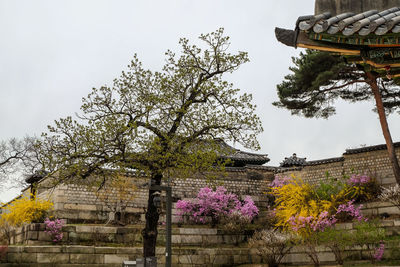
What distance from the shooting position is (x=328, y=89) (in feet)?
68.4

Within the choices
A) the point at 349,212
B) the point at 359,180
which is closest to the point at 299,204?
the point at 349,212

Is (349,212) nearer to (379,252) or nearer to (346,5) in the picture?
(379,252)

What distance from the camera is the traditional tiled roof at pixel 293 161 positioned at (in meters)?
23.9

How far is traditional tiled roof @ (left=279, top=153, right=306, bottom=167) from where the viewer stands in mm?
23869

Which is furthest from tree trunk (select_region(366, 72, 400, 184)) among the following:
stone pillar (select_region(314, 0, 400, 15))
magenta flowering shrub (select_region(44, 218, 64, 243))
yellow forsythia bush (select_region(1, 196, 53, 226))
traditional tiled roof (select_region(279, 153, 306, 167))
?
yellow forsythia bush (select_region(1, 196, 53, 226))

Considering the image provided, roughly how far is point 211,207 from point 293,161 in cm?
553

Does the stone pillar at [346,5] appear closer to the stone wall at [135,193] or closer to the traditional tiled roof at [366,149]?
the stone wall at [135,193]

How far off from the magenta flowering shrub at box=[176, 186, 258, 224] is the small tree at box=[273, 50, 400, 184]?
4.95 metres

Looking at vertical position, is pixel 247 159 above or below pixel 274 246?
above

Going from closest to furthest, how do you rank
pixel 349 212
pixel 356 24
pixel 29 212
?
pixel 356 24
pixel 349 212
pixel 29 212

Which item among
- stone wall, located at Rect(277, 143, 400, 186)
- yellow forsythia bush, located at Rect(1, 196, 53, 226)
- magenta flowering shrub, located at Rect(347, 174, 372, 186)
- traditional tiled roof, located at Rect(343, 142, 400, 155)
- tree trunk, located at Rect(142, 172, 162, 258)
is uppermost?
traditional tiled roof, located at Rect(343, 142, 400, 155)

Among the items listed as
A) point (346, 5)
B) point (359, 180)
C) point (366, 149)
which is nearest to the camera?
point (346, 5)

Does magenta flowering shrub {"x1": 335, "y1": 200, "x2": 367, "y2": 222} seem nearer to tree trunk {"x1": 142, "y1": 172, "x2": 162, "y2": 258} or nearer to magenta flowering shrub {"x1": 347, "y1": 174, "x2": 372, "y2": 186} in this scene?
magenta flowering shrub {"x1": 347, "y1": 174, "x2": 372, "y2": 186}

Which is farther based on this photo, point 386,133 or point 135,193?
point 135,193
